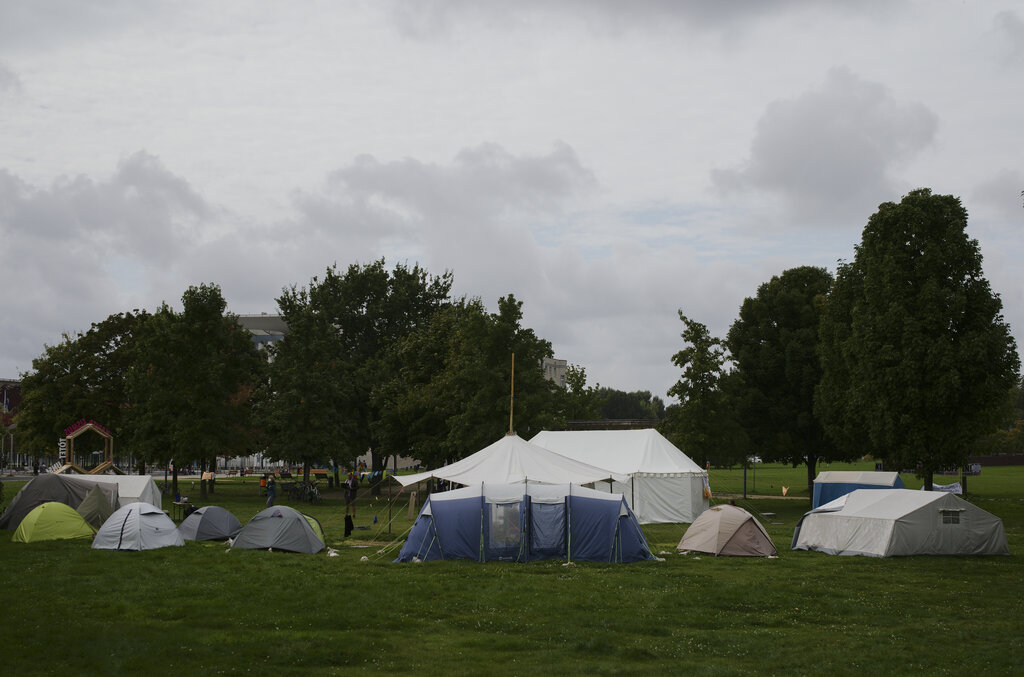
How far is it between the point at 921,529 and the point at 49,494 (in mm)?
26637

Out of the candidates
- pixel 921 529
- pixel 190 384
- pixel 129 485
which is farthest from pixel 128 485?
pixel 921 529

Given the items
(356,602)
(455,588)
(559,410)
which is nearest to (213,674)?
(356,602)

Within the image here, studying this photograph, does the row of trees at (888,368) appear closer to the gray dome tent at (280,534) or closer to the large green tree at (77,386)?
the gray dome tent at (280,534)

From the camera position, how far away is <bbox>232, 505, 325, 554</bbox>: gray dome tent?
24.5 meters

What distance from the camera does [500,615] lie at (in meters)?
16.2

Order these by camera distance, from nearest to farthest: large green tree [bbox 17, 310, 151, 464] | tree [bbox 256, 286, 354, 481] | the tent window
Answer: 1. the tent window
2. tree [bbox 256, 286, 354, 481]
3. large green tree [bbox 17, 310, 151, 464]

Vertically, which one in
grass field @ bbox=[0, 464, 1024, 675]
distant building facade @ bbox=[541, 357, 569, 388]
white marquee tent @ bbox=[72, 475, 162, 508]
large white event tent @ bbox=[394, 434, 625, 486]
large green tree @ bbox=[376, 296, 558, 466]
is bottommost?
grass field @ bbox=[0, 464, 1024, 675]

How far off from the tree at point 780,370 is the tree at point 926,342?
543 cm

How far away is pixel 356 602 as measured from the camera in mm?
17125

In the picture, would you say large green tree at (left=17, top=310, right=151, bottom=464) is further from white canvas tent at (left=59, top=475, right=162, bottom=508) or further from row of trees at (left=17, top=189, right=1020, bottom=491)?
white canvas tent at (left=59, top=475, right=162, bottom=508)

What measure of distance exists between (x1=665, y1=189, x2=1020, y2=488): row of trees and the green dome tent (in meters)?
26.1

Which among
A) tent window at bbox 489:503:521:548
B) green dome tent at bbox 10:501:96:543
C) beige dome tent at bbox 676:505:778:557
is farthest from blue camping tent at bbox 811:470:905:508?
green dome tent at bbox 10:501:96:543

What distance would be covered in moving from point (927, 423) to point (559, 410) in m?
19.7

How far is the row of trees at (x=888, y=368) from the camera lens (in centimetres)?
3716
